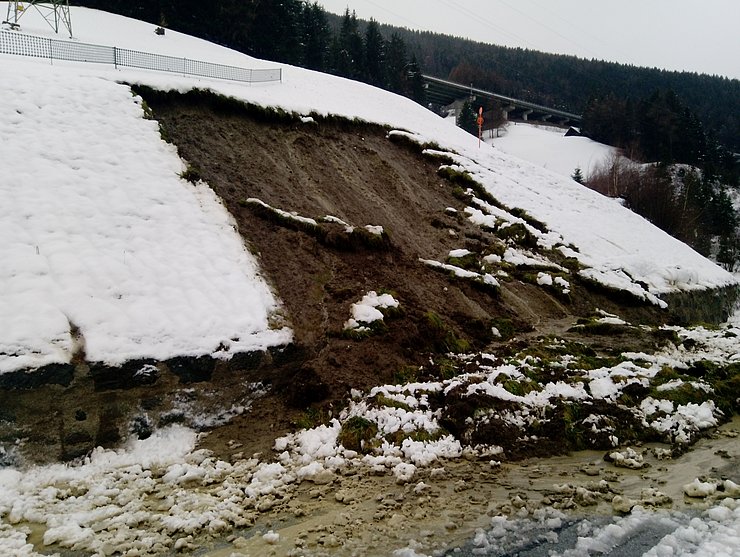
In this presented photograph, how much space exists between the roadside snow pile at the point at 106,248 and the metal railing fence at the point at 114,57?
282 inches

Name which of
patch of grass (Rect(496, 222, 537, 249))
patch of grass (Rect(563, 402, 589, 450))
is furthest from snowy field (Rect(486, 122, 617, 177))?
patch of grass (Rect(563, 402, 589, 450))

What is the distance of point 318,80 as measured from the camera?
25312 mm

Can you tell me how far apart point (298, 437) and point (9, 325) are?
4008 millimetres

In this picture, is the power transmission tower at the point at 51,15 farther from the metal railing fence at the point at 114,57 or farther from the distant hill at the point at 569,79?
the distant hill at the point at 569,79

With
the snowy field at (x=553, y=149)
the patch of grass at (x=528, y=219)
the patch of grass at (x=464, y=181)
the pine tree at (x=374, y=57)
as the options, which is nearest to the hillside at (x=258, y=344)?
the patch of grass at (x=528, y=219)

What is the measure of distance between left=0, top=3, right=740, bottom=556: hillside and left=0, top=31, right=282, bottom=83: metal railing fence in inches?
210

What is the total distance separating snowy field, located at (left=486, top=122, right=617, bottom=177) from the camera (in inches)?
2739

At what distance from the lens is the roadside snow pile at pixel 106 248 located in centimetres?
674

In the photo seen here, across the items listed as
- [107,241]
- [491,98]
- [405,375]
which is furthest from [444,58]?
[405,375]

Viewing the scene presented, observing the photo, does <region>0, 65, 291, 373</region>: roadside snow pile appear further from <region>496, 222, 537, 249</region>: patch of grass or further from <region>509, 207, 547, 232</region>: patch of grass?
<region>509, 207, 547, 232</region>: patch of grass

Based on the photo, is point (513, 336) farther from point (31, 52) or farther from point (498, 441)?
point (31, 52)

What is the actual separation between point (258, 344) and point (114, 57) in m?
14.3

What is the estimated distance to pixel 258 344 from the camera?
303 inches

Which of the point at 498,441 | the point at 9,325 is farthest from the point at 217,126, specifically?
the point at 498,441
